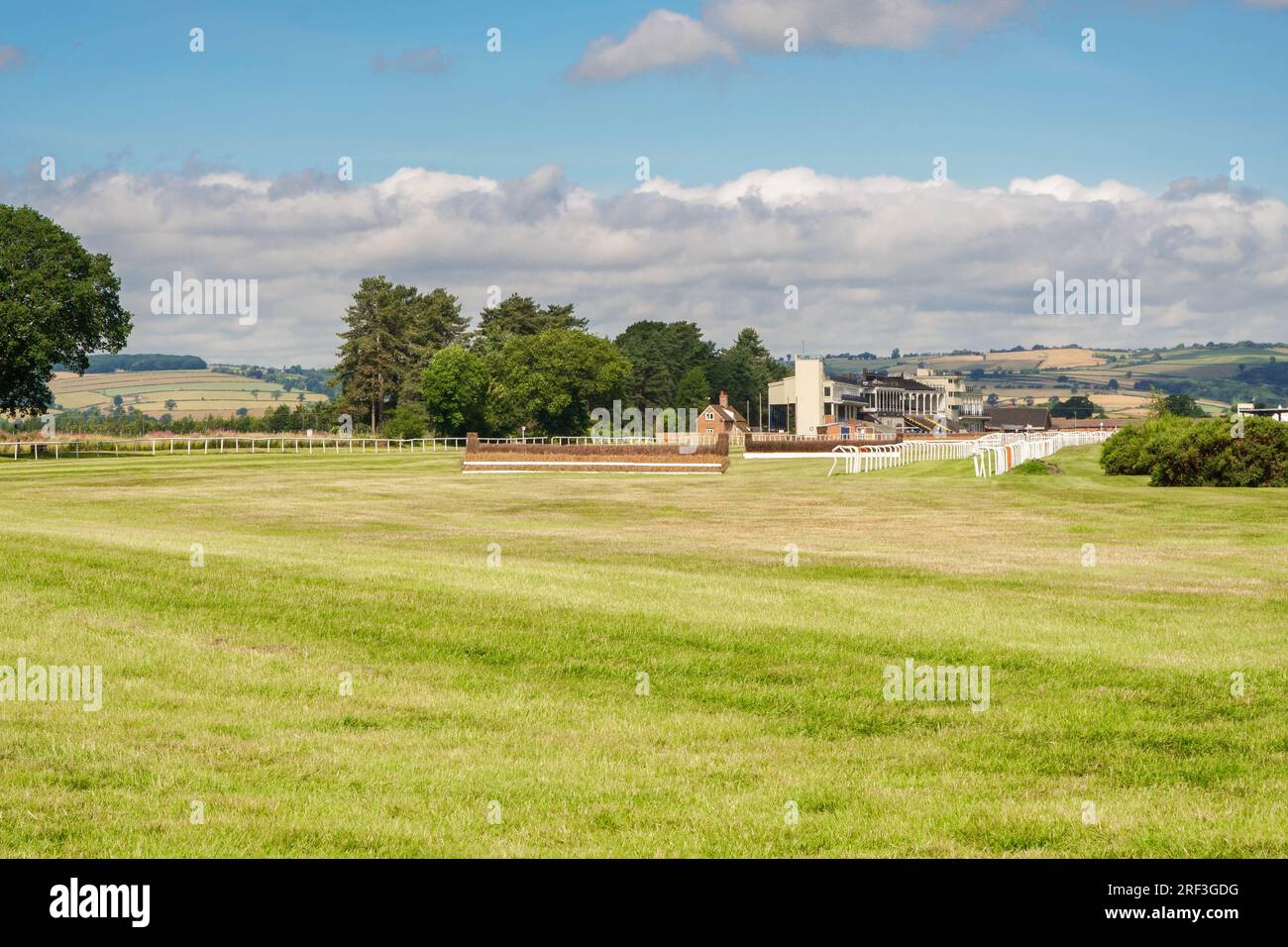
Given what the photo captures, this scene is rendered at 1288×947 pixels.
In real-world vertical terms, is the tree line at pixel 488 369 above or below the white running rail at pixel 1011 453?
above

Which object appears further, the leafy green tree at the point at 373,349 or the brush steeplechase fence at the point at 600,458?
the leafy green tree at the point at 373,349

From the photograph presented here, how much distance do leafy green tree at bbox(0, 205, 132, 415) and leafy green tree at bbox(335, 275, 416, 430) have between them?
227 ft

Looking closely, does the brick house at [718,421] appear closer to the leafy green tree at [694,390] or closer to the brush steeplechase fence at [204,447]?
the leafy green tree at [694,390]

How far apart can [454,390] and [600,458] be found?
224 ft

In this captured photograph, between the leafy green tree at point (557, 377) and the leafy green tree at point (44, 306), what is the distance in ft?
183

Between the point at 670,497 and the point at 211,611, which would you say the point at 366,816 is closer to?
the point at 211,611

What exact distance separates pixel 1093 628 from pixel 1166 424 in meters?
30.7

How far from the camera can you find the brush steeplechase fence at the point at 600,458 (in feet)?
193

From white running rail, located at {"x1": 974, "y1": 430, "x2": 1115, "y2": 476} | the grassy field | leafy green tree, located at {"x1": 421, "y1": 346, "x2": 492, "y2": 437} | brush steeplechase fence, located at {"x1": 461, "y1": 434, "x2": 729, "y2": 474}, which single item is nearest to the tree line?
leafy green tree, located at {"x1": 421, "y1": 346, "x2": 492, "y2": 437}

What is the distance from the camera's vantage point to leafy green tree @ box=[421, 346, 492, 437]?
12619cm
